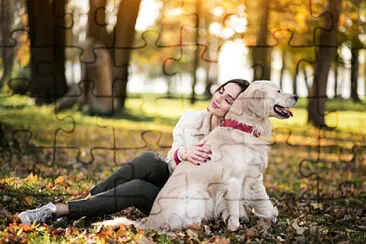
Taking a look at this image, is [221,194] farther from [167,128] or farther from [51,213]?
[167,128]

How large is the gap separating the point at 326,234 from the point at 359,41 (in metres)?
11.6

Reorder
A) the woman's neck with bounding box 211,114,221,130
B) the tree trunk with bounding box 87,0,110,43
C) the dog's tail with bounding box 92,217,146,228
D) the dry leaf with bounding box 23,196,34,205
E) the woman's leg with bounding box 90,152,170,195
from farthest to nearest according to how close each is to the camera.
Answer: the tree trunk with bounding box 87,0,110,43
the dry leaf with bounding box 23,196,34,205
the woman's leg with bounding box 90,152,170,195
the woman's neck with bounding box 211,114,221,130
the dog's tail with bounding box 92,217,146,228

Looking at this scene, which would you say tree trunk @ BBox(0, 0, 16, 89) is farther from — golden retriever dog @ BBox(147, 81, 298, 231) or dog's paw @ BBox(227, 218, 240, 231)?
dog's paw @ BBox(227, 218, 240, 231)

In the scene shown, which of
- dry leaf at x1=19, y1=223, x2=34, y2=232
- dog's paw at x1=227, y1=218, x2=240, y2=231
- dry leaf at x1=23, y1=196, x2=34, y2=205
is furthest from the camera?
dry leaf at x1=23, y1=196, x2=34, y2=205

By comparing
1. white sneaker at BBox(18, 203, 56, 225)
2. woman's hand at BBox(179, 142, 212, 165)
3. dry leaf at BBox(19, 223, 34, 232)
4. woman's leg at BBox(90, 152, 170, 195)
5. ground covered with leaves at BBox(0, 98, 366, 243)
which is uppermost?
woman's hand at BBox(179, 142, 212, 165)

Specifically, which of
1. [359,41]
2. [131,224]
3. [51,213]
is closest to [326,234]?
[131,224]

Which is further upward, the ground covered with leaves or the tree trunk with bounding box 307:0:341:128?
the tree trunk with bounding box 307:0:341:128

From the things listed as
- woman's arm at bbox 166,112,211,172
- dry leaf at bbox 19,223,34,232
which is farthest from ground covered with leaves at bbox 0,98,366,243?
woman's arm at bbox 166,112,211,172

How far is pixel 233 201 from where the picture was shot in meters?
4.94

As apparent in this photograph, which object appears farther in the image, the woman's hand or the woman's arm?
the woman's arm

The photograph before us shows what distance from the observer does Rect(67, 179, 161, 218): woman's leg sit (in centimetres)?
517

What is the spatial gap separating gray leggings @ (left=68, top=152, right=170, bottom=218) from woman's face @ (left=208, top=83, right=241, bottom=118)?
0.77 meters

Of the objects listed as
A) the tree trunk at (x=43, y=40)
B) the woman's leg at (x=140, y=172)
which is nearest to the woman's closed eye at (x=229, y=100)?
the woman's leg at (x=140, y=172)

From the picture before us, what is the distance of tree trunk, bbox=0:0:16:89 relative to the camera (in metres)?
15.6
